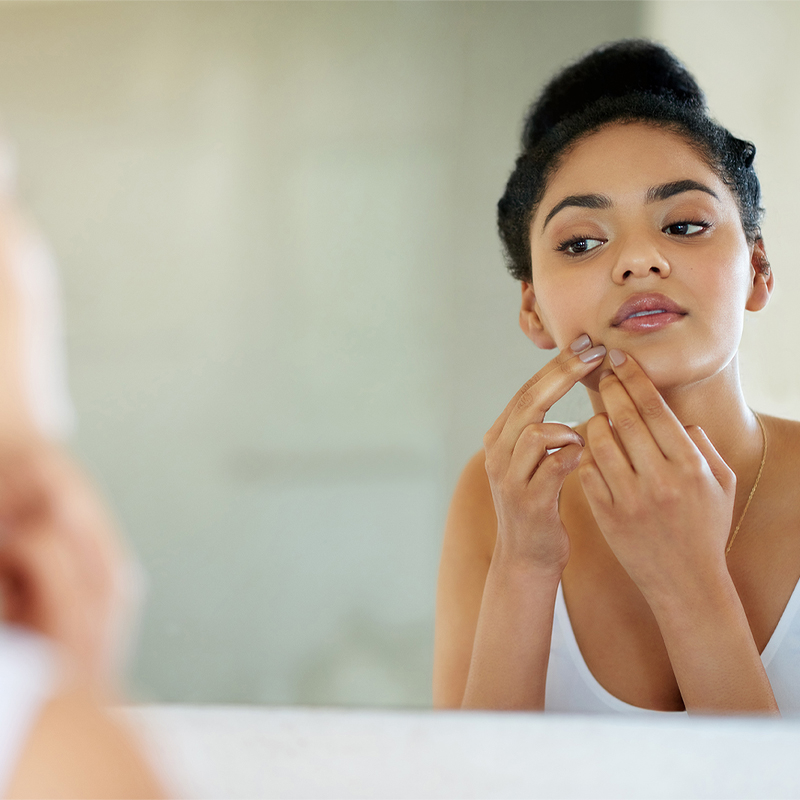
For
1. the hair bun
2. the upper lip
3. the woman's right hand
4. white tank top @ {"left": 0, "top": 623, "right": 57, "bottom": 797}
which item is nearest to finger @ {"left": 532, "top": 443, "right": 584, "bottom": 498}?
the woman's right hand

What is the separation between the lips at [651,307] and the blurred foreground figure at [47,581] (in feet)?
1.37

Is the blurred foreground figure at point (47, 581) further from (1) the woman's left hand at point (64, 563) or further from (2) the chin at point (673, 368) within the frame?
(2) the chin at point (673, 368)

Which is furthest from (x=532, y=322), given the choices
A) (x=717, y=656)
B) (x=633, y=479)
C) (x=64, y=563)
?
(x=64, y=563)

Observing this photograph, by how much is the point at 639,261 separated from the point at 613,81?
15cm

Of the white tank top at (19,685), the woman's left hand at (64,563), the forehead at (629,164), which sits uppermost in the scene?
the forehead at (629,164)

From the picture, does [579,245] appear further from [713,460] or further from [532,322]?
[713,460]

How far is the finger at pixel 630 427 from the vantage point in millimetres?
483

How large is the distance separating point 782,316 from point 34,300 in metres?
0.57

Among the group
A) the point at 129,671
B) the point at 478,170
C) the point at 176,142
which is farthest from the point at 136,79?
the point at 129,671

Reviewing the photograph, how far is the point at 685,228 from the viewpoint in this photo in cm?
49

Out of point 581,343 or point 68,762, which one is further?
point 581,343

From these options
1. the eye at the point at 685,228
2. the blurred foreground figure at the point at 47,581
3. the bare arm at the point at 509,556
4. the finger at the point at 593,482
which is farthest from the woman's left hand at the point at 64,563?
the eye at the point at 685,228

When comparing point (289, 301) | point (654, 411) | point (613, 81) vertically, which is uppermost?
point (613, 81)

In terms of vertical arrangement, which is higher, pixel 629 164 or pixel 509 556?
pixel 629 164
